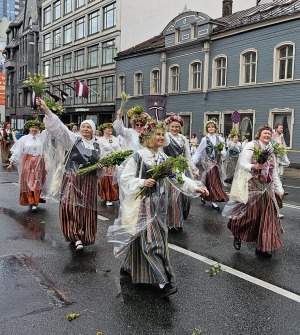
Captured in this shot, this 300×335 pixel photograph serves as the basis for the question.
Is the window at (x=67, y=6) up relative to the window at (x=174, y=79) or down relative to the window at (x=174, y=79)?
up

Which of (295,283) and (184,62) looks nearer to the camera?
(295,283)

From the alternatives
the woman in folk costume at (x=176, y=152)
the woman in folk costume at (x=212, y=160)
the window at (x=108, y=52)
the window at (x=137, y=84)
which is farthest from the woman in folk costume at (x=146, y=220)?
the window at (x=108, y=52)

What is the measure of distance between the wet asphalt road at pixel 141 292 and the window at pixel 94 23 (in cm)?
3410

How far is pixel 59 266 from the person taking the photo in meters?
5.08

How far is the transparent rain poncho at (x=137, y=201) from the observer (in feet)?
13.8

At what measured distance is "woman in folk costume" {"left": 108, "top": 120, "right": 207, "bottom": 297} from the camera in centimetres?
415

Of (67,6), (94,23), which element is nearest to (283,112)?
(94,23)

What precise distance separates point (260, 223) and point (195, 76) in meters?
22.5

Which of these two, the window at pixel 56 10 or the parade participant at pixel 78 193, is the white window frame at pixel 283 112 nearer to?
the parade participant at pixel 78 193

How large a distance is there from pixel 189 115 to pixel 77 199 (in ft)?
72.7

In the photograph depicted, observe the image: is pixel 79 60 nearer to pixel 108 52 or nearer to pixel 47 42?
pixel 108 52

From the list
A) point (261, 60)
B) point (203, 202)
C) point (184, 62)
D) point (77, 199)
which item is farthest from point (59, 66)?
point (77, 199)

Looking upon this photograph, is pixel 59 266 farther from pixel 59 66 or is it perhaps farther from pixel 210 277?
pixel 59 66

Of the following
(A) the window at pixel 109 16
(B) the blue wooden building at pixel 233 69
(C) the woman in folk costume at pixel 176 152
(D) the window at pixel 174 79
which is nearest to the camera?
(C) the woman in folk costume at pixel 176 152
